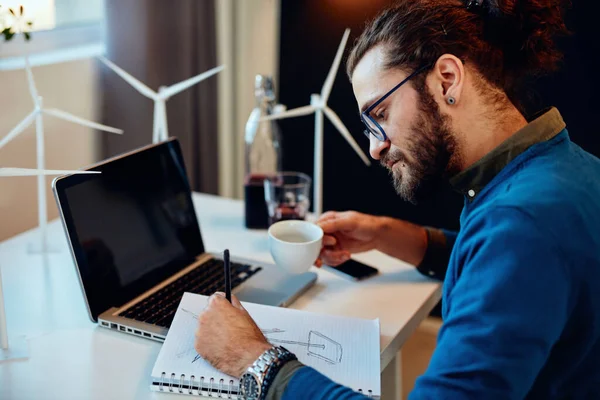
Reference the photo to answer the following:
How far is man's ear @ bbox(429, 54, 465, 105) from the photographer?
0.90 meters

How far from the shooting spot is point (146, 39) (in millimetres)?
1824

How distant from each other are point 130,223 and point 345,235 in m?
0.42

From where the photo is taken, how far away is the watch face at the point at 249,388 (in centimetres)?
84

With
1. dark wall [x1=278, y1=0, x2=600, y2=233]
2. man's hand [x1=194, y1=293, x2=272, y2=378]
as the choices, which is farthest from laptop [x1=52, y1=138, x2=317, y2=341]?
dark wall [x1=278, y1=0, x2=600, y2=233]

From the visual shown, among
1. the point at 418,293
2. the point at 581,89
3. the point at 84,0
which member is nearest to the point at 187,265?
the point at 418,293

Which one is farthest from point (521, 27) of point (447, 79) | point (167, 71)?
point (167, 71)

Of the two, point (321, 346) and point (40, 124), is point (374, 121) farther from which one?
point (40, 124)

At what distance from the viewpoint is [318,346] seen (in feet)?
3.13

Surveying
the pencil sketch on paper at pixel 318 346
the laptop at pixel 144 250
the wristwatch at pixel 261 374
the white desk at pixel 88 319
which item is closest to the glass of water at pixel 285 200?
the white desk at pixel 88 319

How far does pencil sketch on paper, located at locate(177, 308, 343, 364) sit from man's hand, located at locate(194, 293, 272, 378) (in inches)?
1.2

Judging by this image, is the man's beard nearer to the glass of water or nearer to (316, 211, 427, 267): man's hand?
(316, 211, 427, 267): man's hand

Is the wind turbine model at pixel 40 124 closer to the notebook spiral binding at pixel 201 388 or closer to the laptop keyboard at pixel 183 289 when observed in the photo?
the laptop keyboard at pixel 183 289

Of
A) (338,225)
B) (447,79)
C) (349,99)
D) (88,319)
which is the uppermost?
(447,79)

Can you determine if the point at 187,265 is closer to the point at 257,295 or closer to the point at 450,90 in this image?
the point at 257,295
